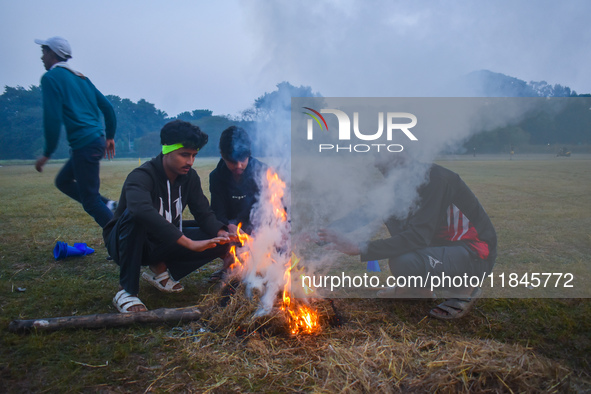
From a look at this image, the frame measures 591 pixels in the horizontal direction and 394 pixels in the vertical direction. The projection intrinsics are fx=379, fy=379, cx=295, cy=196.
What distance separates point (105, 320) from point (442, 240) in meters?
3.04

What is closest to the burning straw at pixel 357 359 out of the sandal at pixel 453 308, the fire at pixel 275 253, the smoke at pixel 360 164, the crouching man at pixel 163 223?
the fire at pixel 275 253

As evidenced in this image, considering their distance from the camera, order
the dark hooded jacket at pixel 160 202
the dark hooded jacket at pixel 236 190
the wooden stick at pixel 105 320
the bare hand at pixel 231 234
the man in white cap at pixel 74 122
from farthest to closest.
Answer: the dark hooded jacket at pixel 236 190 → the man in white cap at pixel 74 122 → the bare hand at pixel 231 234 → the dark hooded jacket at pixel 160 202 → the wooden stick at pixel 105 320

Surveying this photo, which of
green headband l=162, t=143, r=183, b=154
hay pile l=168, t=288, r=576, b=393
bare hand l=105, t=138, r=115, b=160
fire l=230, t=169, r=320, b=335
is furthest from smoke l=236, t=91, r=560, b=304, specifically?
bare hand l=105, t=138, r=115, b=160

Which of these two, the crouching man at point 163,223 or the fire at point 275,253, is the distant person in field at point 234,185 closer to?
the fire at point 275,253

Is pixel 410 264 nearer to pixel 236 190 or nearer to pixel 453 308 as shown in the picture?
pixel 453 308

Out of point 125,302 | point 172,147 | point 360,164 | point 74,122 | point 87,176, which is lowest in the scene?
point 125,302

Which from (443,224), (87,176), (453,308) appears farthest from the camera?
(87,176)

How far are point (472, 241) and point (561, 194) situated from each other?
7261 millimetres

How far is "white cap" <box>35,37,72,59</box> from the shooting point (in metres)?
4.41

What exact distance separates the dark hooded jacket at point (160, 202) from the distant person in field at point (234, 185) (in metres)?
0.46

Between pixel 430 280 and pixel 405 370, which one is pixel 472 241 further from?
pixel 405 370

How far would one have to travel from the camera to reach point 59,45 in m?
4.47

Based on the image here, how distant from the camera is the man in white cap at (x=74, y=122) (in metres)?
4.34

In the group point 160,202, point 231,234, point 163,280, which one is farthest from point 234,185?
point 163,280
